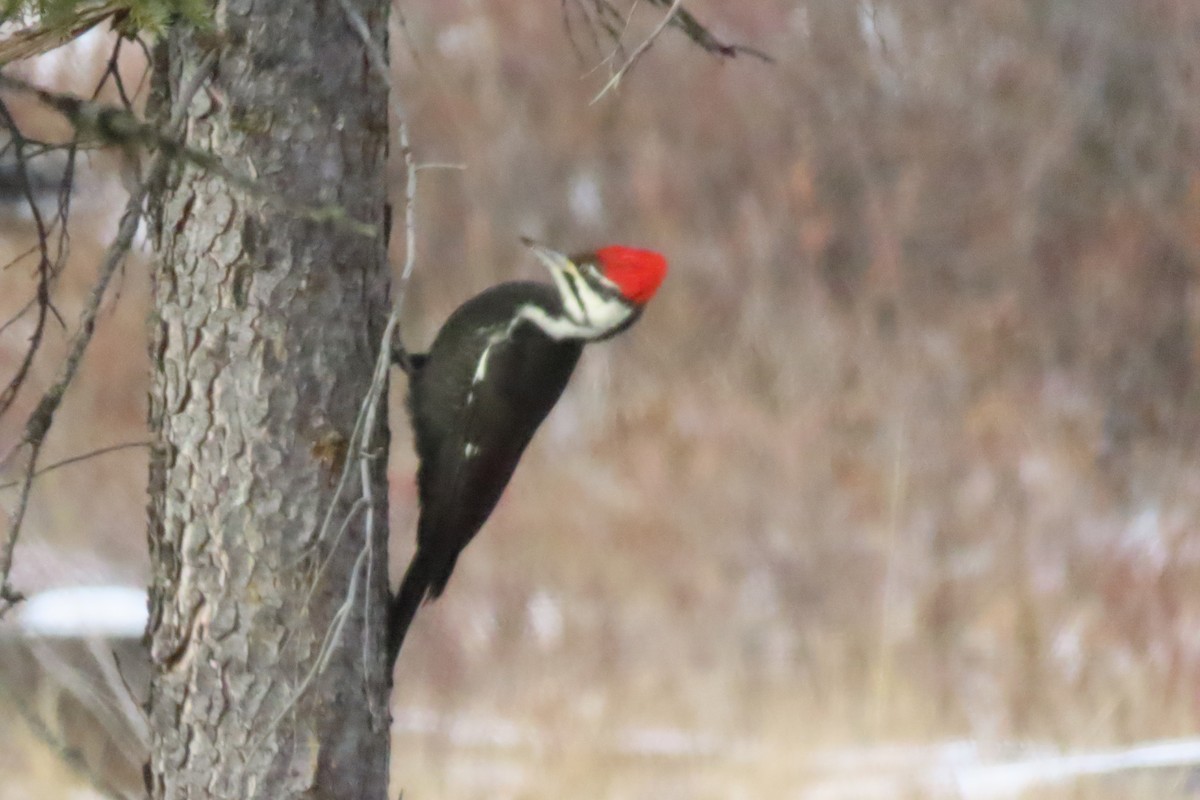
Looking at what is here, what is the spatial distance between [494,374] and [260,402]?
48 centimetres

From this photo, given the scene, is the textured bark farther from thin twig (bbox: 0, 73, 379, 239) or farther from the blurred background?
the blurred background

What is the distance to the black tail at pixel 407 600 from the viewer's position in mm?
1342

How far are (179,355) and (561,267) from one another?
55 cm

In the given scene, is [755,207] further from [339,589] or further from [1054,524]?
[339,589]

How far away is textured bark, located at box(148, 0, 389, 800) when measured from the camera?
112 cm

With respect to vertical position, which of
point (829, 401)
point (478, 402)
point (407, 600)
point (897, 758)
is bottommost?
point (897, 758)

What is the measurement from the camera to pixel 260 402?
114 cm

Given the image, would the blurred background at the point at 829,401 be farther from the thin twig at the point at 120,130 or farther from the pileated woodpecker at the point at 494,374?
the thin twig at the point at 120,130

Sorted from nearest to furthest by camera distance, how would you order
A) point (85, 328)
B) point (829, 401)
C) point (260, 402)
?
1. point (85, 328)
2. point (260, 402)
3. point (829, 401)

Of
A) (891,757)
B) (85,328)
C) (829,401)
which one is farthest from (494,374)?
(829,401)

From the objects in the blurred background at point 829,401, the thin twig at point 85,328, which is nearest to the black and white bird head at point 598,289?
the thin twig at point 85,328

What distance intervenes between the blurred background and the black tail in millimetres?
1608

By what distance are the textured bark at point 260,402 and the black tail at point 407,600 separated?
135 mm

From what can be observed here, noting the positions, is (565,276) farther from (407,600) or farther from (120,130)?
(120,130)
